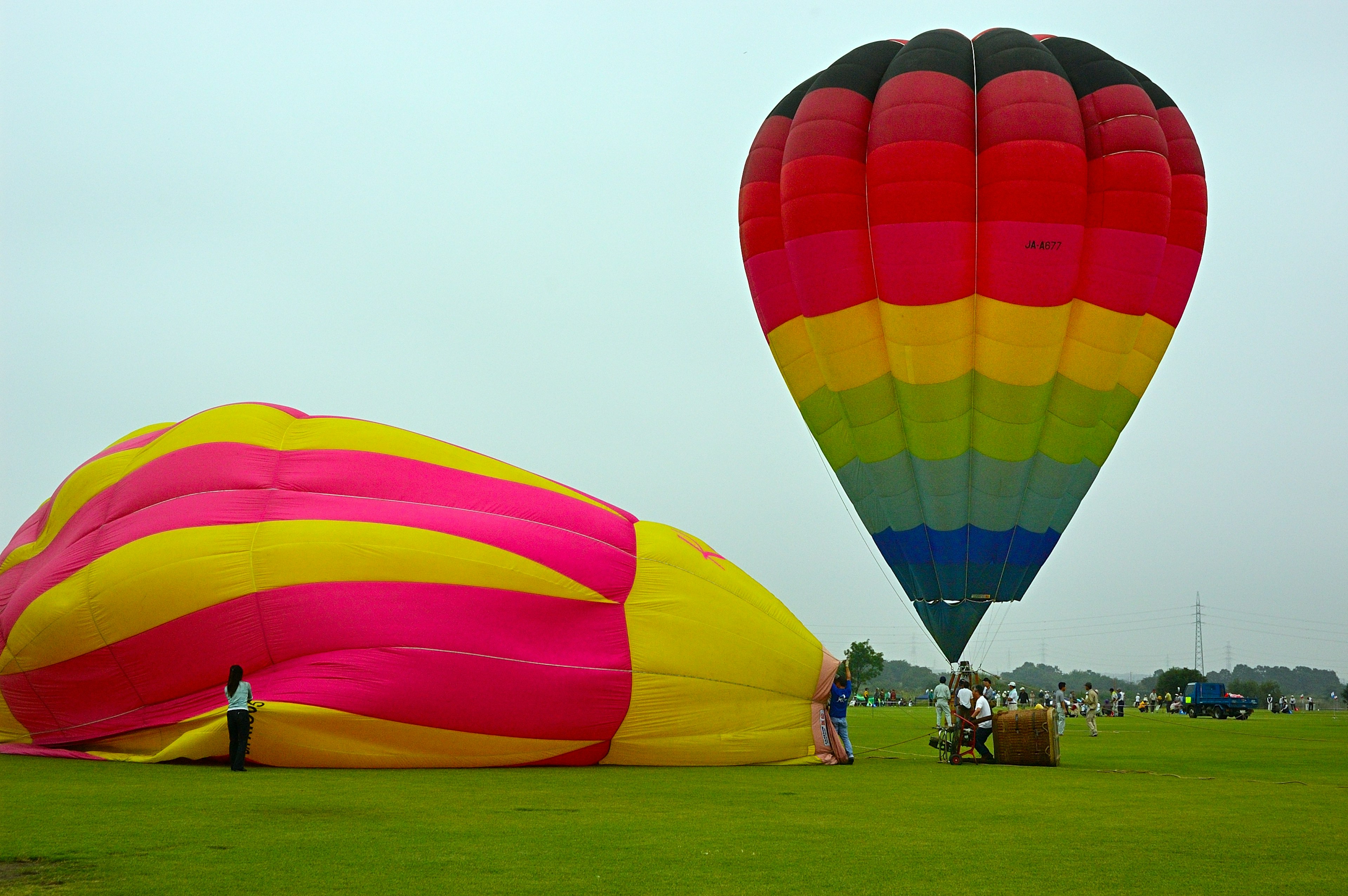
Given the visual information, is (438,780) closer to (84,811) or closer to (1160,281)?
(84,811)

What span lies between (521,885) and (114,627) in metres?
7.23

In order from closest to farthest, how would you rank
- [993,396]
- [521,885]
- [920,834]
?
[521,885] < [920,834] < [993,396]

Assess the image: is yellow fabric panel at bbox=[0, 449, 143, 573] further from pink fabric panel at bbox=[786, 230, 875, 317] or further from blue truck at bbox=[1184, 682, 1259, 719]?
blue truck at bbox=[1184, 682, 1259, 719]


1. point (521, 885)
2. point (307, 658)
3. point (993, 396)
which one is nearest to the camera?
point (521, 885)

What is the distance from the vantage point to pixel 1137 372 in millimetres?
16188

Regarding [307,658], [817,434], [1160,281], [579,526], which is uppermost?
[1160,281]

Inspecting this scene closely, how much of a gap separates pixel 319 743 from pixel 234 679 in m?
0.90

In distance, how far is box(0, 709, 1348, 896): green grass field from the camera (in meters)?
5.21

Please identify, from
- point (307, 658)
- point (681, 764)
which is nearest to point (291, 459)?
point (307, 658)

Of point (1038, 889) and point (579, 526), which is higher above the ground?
point (579, 526)

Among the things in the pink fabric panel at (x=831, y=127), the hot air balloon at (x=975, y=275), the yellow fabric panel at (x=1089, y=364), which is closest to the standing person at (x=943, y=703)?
the hot air balloon at (x=975, y=275)

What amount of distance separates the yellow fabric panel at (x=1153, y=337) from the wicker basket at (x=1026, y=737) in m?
5.31

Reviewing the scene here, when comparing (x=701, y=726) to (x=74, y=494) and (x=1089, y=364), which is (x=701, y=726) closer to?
(x=74, y=494)

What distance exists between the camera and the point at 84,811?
685cm
